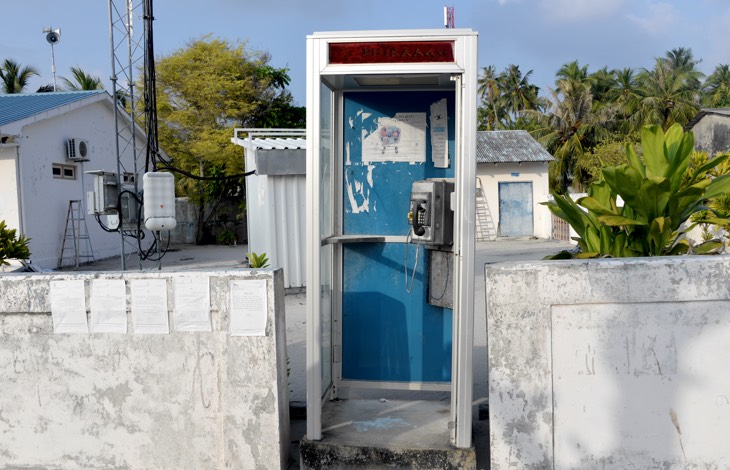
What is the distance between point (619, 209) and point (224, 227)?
85.2ft

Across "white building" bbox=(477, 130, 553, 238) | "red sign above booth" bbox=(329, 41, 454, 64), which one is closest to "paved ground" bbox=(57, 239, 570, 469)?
"white building" bbox=(477, 130, 553, 238)

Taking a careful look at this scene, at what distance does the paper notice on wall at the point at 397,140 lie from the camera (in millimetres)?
5828

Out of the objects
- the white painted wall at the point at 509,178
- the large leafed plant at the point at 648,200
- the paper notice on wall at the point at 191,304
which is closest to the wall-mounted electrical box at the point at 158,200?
the paper notice on wall at the point at 191,304

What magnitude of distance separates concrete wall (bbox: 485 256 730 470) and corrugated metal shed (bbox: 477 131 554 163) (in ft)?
76.7

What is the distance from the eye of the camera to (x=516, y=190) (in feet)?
94.8

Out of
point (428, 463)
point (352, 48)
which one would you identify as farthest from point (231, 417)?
point (352, 48)

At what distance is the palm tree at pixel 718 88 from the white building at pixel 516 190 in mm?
23114

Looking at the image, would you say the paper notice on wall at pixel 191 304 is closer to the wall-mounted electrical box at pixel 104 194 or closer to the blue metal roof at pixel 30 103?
the wall-mounted electrical box at pixel 104 194

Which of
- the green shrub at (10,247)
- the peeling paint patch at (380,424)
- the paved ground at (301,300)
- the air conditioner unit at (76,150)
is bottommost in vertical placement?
the paved ground at (301,300)

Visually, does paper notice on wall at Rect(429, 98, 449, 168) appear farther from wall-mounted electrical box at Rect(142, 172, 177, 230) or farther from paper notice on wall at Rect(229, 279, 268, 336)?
wall-mounted electrical box at Rect(142, 172, 177, 230)

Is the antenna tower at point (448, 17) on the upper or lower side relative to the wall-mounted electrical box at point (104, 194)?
upper

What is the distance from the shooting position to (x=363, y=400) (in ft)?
19.5

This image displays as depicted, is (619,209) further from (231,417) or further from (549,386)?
(231,417)

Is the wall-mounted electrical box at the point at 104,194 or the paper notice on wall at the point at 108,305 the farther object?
the wall-mounted electrical box at the point at 104,194
